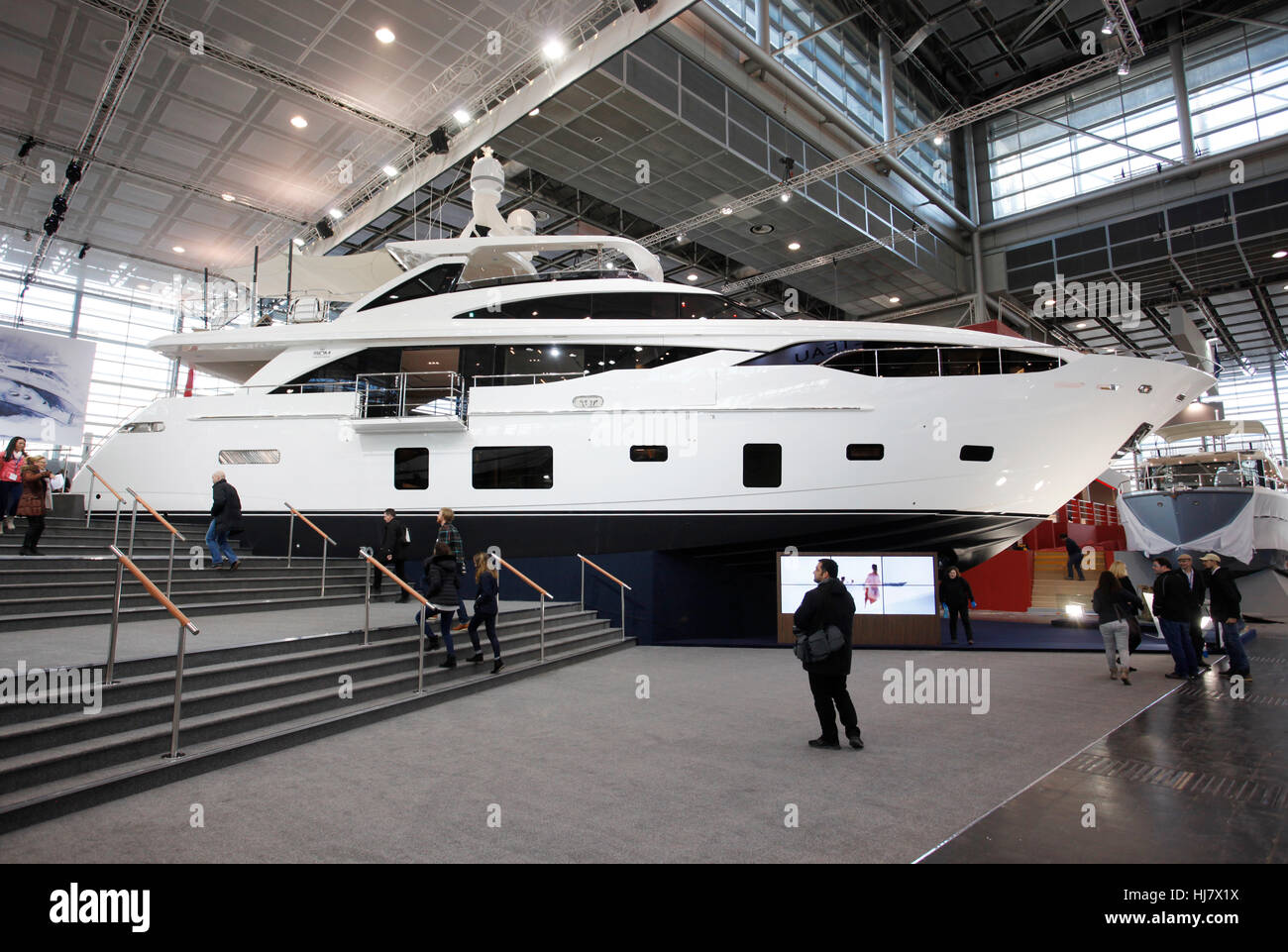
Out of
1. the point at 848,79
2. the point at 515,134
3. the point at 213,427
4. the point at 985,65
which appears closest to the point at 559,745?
the point at 213,427

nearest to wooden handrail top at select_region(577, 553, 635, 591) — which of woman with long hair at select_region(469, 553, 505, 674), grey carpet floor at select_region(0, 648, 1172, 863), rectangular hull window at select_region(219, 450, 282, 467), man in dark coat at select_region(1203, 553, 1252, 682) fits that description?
woman with long hair at select_region(469, 553, 505, 674)

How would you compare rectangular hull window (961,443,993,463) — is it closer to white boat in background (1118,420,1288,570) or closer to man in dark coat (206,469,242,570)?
white boat in background (1118,420,1288,570)

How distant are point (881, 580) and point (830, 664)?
5781 millimetres

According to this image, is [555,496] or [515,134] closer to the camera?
[555,496]

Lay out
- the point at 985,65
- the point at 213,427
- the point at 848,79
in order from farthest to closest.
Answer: the point at 985,65 < the point at 848,79 < the point at 213,427

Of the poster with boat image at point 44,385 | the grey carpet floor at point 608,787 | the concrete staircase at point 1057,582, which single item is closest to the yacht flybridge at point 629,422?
the grey carpet floor at point 608,787

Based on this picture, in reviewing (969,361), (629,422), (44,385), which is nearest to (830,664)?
(629,422)

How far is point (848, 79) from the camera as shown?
61.1ft

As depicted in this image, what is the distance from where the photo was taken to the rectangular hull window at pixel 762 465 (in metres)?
9.94

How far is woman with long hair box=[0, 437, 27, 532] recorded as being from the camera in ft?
28.7

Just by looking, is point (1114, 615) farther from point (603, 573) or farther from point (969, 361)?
point (603, 573)

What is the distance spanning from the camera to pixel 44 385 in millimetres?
19375
